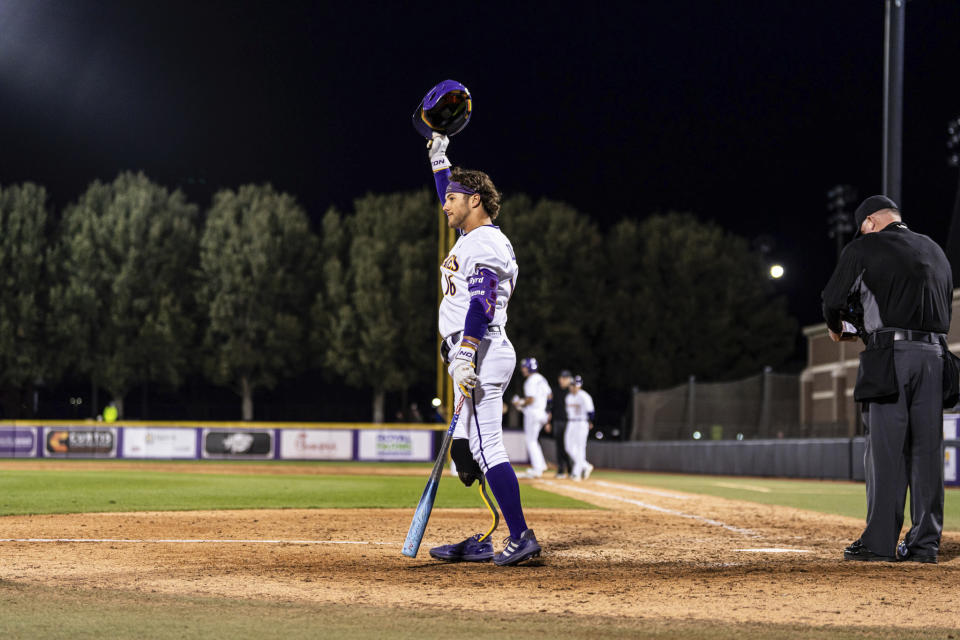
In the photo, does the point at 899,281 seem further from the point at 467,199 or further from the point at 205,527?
the point at 205,527

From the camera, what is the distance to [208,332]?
49156 millimetres

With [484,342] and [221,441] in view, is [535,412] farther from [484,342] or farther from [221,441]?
[221,441]

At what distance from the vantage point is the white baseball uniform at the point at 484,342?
225 inches

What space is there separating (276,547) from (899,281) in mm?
4176

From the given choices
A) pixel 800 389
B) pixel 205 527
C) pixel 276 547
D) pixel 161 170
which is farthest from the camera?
pixel 161 170

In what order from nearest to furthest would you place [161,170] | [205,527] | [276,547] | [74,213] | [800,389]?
1. [276,547]
2. [205,527]
3. [800,389]
4. [74,213]
5. [161,170]

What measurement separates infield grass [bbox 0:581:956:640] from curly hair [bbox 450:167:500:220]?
8.77ft

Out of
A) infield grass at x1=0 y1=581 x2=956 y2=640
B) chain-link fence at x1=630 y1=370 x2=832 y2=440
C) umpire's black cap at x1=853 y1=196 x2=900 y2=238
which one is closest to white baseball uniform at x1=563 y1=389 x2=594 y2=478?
chain-link fence at x1=630 y1=370 x2=832 y2=440

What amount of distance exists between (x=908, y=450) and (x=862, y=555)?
0.67m

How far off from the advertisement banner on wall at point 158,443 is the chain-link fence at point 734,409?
49.9 feet

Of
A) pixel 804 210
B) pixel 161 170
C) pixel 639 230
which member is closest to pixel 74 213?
pixel 161 170

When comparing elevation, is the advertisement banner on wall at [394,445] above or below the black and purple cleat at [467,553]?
below

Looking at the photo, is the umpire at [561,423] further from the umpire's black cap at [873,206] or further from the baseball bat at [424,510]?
the baseball bat at [424,510]

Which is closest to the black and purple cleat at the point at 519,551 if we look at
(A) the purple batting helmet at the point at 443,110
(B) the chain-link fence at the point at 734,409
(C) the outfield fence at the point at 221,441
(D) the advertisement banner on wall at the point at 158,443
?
(A) the purple batting helmet at the point at 443,110
